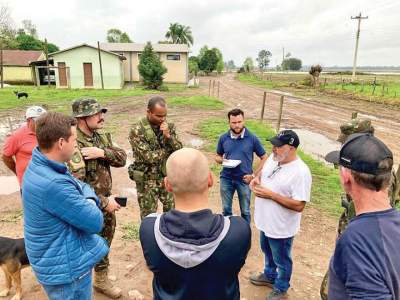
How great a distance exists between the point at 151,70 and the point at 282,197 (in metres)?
28.5

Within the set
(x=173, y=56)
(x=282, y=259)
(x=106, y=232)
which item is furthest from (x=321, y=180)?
(x=173, y=56)

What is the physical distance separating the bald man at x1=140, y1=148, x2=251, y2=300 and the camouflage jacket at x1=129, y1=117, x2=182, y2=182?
7.66 ft

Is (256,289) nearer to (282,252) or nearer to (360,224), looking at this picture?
(282,252)

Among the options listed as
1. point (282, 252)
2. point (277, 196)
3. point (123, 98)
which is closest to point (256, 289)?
point (282, 252)

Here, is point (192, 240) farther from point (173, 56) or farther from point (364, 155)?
point (173, 56)

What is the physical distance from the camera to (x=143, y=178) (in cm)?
419

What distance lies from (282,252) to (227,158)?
5.76 ft

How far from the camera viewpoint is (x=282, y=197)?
3355 mm

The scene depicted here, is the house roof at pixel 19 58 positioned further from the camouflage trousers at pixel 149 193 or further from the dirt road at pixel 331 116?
the camouflage trousers at pixel 149 193

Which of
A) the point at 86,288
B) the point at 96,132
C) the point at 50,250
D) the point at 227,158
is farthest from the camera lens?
the point at 227,158

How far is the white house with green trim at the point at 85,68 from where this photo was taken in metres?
32.8

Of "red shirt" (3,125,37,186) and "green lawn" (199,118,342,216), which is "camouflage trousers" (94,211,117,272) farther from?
"green lawn" (199,118,342,216)

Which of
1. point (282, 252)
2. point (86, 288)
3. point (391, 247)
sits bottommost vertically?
point (282, 252)

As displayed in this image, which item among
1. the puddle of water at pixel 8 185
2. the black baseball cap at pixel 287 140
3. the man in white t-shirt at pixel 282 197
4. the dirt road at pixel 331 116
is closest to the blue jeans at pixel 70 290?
the man in white t-shirt at pixel 282 197
